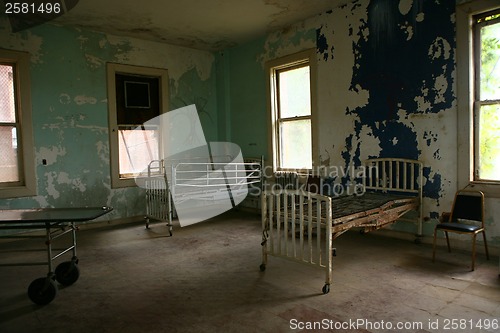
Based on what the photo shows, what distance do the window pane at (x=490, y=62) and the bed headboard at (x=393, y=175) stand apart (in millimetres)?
1080

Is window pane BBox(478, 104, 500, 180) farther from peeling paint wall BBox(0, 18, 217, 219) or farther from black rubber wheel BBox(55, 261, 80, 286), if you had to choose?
peeling paint wall BBox(0, 18, 217, 219)

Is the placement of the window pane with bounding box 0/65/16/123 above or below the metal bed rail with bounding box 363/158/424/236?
above

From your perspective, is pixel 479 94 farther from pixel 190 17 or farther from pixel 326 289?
pixel 190 17

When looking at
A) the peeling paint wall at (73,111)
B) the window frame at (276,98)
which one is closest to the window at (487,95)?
the window frame at (276,98)

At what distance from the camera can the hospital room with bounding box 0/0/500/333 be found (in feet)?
9.32

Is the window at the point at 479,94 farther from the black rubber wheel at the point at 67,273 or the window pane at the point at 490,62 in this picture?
the black rubber wheel at the point at 67,273

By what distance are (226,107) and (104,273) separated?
4448 millimetres

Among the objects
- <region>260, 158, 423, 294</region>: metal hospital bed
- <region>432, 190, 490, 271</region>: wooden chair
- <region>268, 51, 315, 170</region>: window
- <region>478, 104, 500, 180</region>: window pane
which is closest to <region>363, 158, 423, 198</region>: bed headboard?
<region>260, 158, 423, 294</region>: metal hospital bed

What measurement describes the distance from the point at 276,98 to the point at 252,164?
1.30m

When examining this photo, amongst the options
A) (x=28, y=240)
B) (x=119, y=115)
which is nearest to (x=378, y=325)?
Answer: (x=28, y=240)

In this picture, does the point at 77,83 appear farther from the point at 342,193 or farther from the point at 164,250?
the point at 342,193

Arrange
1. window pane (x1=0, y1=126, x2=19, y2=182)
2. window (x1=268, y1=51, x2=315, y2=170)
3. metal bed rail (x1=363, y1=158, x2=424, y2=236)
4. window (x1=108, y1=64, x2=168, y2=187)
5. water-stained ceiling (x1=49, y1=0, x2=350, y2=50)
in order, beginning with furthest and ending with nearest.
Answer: window (x1=108, y1=64, x2=168, y2=187), window (x1=268, y1=51, x2=315, y2=170), window pane (x1=0, y1=126, x2=19, y2=182), water-stained ceiling (x1=49, y1=0, x2=350, y2=50), metal bed rail (x1=363, y1=158, x2=424, y2=236)

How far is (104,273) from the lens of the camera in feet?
11.7

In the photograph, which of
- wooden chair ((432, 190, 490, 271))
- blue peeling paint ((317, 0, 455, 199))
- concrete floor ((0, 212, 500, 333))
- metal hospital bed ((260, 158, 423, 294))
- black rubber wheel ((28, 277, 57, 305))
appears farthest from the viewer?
blue peeling paint ((317, 0, 455, 199))
